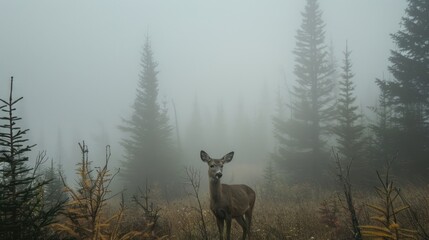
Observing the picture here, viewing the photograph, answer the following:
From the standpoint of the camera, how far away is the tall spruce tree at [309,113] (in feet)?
84.6

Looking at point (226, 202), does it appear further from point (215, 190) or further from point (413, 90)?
point (413, 90)

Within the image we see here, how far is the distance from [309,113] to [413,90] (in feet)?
28.7

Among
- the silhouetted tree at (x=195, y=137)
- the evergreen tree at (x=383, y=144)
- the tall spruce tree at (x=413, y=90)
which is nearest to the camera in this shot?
the tall spruce tree at (x=413, y=90)

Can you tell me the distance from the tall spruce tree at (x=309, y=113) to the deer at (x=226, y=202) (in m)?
16.7

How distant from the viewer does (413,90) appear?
19.0 meters

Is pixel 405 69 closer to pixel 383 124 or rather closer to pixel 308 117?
pixel 383 124

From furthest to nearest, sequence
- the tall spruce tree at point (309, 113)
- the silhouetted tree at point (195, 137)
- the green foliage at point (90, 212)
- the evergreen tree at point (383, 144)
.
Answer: the silhouetted tree at point (195, 137) → the tall spruce tree at point (309, 113) → the evergreen tree at point (383, 144) → the green foliage at point (90, 212)

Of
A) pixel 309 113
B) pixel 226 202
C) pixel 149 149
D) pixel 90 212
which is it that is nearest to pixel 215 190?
pixel 226 202

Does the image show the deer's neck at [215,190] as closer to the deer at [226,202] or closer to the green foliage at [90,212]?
the deer at [226,202]

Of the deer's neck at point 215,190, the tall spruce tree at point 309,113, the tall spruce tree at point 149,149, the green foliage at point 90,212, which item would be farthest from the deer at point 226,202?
the tall spruce tree at point 149,149

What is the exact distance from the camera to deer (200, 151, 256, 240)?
821cm

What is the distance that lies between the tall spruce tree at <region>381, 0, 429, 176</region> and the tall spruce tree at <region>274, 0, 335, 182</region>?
6590 mm

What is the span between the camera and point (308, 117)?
1055 inches

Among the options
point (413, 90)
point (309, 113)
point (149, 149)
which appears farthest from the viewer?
point (149, 149)
